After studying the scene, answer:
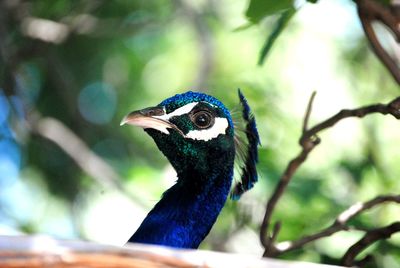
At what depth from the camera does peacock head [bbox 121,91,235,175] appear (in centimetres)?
185

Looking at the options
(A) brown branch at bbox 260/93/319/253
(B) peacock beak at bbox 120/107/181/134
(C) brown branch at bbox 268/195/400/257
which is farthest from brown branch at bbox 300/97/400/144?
(B) peacock beak at bbox 120/107/181/134

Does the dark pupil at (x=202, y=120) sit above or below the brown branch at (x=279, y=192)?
above

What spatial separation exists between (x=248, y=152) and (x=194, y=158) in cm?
14

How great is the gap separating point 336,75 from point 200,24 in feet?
3.09

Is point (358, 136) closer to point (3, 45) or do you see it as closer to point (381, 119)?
point (381, 119)

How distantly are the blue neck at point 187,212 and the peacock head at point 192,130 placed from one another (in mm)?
30

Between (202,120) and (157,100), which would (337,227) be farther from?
(157,100)

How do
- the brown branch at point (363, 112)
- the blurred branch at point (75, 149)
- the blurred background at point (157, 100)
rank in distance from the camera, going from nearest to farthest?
the brown branch at point (363, 112), the blurred background at point (157, 100), the blurred branch at point (75, 149)

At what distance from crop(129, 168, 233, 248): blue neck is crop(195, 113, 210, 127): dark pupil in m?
0.13

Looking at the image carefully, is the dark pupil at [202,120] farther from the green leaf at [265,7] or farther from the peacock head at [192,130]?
Result: the green leaf at [265,7]

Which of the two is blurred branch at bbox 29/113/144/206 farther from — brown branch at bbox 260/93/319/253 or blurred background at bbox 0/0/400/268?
brown branch at bbox 260/93/319/253

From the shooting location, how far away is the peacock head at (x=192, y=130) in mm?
1852

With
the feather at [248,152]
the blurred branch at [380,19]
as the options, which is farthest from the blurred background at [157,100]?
the blurred branch at [380,19]

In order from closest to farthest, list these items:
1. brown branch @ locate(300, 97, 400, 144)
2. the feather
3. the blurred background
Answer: brown branch @ locate(300, 97, 400, 144) < the feather < the blurred background
